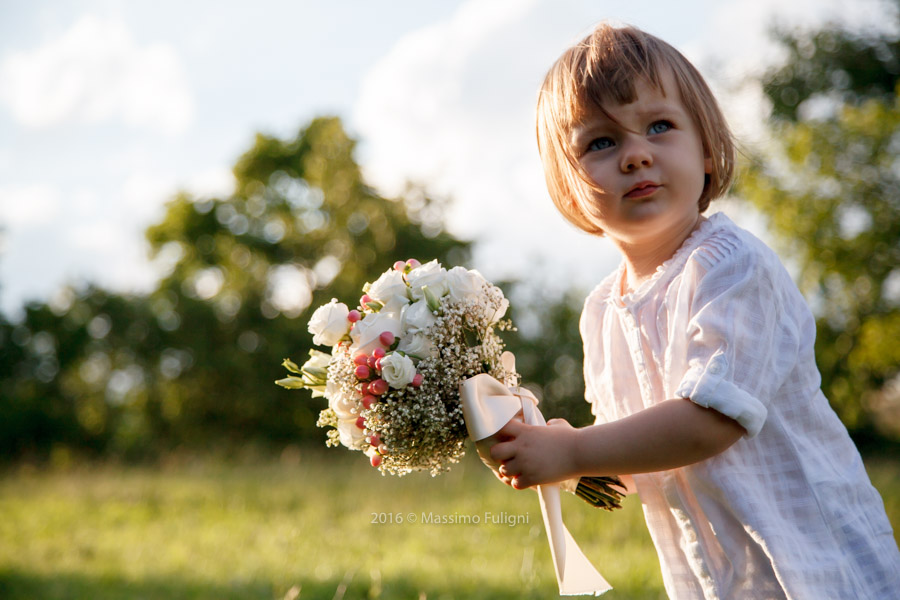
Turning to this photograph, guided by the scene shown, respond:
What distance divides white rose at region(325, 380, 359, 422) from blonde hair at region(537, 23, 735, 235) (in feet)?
3.09

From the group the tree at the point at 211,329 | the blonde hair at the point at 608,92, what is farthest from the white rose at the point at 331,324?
the tree at the point at 211,329

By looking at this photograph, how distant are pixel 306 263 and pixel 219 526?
51.8 ft

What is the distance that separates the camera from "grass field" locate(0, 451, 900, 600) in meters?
4.38

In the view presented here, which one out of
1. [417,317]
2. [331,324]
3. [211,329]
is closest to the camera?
[417,317]

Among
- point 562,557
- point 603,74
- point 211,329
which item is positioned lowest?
point 562,557

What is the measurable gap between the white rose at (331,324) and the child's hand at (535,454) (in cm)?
63

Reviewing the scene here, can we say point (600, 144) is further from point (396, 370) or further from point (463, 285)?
point (396, 370)

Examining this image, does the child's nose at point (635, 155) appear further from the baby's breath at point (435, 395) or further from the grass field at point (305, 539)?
the grass field at point (305, 539)

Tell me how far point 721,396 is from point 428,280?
0.95 meters

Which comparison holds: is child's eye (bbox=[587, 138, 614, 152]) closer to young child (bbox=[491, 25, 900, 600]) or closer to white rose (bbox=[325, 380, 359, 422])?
young child (bbox=[491, 25, 900, 600])

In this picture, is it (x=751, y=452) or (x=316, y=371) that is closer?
(x=751, y=452)

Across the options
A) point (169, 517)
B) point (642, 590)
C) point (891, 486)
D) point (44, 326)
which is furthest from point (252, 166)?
point (642, 590)

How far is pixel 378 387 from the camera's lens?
2.16 meters

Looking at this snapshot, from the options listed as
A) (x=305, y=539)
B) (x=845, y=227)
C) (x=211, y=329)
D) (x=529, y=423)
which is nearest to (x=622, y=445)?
(x=529, y=423)
